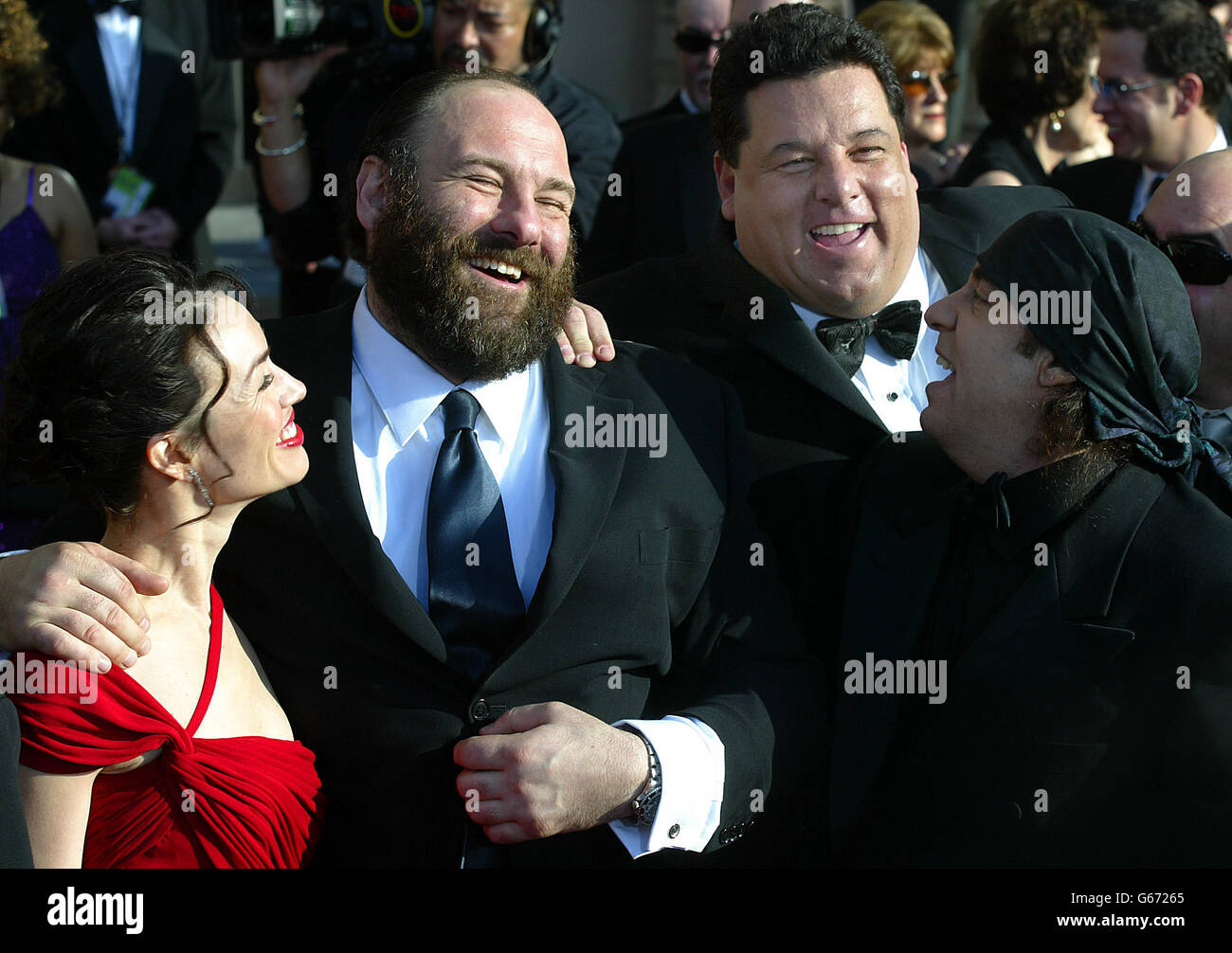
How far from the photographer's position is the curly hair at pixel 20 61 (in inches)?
165

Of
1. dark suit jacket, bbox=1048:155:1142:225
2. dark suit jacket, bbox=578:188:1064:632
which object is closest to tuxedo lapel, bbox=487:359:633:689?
dark suit jacket, bbox=578:188:1064:632

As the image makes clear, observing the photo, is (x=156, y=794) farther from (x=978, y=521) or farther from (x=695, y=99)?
(x=695, y=99)

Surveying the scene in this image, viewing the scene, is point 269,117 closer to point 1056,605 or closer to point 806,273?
point 806,273

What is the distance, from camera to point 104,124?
5.20 meters

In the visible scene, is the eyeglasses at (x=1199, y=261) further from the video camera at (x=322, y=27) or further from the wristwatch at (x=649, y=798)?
the video camera at (x=322, y=27)

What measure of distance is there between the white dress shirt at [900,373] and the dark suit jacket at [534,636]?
609mm

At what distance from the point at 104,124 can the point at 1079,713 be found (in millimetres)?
4300

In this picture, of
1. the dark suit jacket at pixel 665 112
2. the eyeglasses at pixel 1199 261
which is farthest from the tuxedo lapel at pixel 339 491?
the dark suit jacket at pixel 665 112

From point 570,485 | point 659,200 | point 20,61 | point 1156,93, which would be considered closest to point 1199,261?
point 570,485

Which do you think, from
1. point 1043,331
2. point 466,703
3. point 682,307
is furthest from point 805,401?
point 466,703

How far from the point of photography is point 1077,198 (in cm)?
439

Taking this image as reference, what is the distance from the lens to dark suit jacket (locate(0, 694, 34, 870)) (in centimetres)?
168

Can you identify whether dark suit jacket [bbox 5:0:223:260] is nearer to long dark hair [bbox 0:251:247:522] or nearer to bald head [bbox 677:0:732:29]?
bald head [bbox 677:0:732:29]

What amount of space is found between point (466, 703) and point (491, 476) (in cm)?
40
